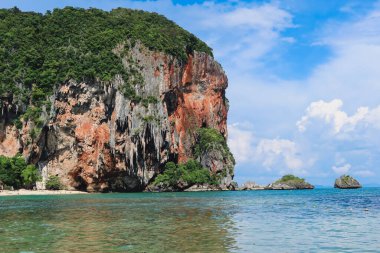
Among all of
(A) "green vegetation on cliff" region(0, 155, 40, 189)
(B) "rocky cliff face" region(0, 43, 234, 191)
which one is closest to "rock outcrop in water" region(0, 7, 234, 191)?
(B) "rocky cliff face" region(0, 43, 234, 191)

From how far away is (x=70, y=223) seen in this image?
1209 inches

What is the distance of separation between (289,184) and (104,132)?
2786 inches

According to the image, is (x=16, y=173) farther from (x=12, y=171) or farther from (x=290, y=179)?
(x=290, y=179)

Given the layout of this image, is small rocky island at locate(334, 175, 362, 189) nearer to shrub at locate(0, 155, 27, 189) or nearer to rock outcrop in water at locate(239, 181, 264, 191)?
rock outcrop in water at locate(239, 181, 264, 191)

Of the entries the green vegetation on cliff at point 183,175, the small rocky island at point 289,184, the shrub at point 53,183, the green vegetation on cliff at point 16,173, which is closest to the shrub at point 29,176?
the green vegetation on cliff at point 16,173

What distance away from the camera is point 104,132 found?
352 feet

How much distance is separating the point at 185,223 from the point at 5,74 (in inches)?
3673

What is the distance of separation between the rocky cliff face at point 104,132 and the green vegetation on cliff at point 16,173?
7.21 meters

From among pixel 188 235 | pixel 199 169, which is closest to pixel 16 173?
pixel 199 169

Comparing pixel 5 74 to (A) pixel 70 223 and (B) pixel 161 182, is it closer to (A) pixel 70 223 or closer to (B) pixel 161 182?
(B) pixel 161 182

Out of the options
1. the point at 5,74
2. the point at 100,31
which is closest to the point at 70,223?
the point at 5,74

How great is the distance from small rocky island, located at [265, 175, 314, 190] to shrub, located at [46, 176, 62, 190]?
238 ft

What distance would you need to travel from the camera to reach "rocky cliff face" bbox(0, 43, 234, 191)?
105750 millimetres

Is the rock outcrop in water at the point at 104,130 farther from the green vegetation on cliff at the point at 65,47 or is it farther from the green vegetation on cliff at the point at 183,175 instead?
the green vegetation on cliff at the point at 183,175
